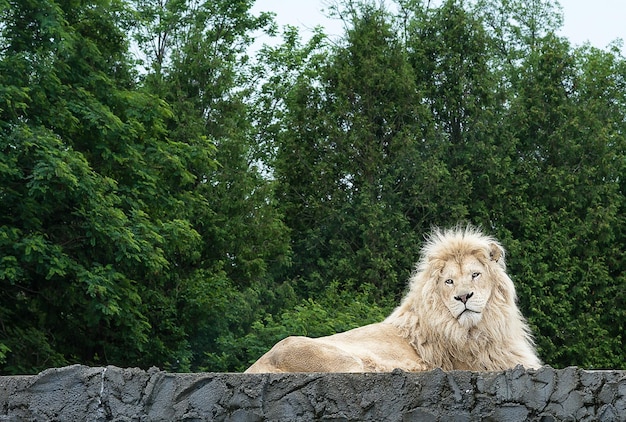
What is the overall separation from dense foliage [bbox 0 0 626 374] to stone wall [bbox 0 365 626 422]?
1004cm

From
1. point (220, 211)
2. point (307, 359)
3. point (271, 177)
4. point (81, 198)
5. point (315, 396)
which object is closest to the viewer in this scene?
point (315, 396)

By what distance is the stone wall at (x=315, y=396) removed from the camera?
5.32 meters

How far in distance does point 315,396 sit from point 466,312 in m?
2.67

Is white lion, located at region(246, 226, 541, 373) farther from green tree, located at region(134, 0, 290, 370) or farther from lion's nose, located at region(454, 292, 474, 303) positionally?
green tree, located at region(134, 0, 290, 370)

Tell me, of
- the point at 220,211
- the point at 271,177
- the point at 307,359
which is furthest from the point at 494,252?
the point at 271,177

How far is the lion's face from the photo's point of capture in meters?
8.06

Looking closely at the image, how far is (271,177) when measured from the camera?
80.8 ft

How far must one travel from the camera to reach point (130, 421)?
231 inches

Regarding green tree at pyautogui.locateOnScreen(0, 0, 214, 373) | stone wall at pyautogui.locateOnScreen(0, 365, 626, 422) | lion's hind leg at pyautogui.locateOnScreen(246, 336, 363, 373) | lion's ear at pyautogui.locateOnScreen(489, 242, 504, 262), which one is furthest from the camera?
green tree at pyautogui.locateOnScreen(0, 0, 214, 373)

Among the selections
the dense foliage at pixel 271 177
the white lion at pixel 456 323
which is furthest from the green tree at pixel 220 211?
the white lion at pixel 456 323

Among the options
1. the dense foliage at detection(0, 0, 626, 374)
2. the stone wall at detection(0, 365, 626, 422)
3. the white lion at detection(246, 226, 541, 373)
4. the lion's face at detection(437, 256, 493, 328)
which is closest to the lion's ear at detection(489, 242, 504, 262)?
the white lion at detection(246, 226, 541, 373)

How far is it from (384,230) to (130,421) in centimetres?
1686

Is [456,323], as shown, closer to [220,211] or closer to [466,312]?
[466,312]

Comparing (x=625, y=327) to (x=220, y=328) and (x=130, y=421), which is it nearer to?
(x=220, y=328)
